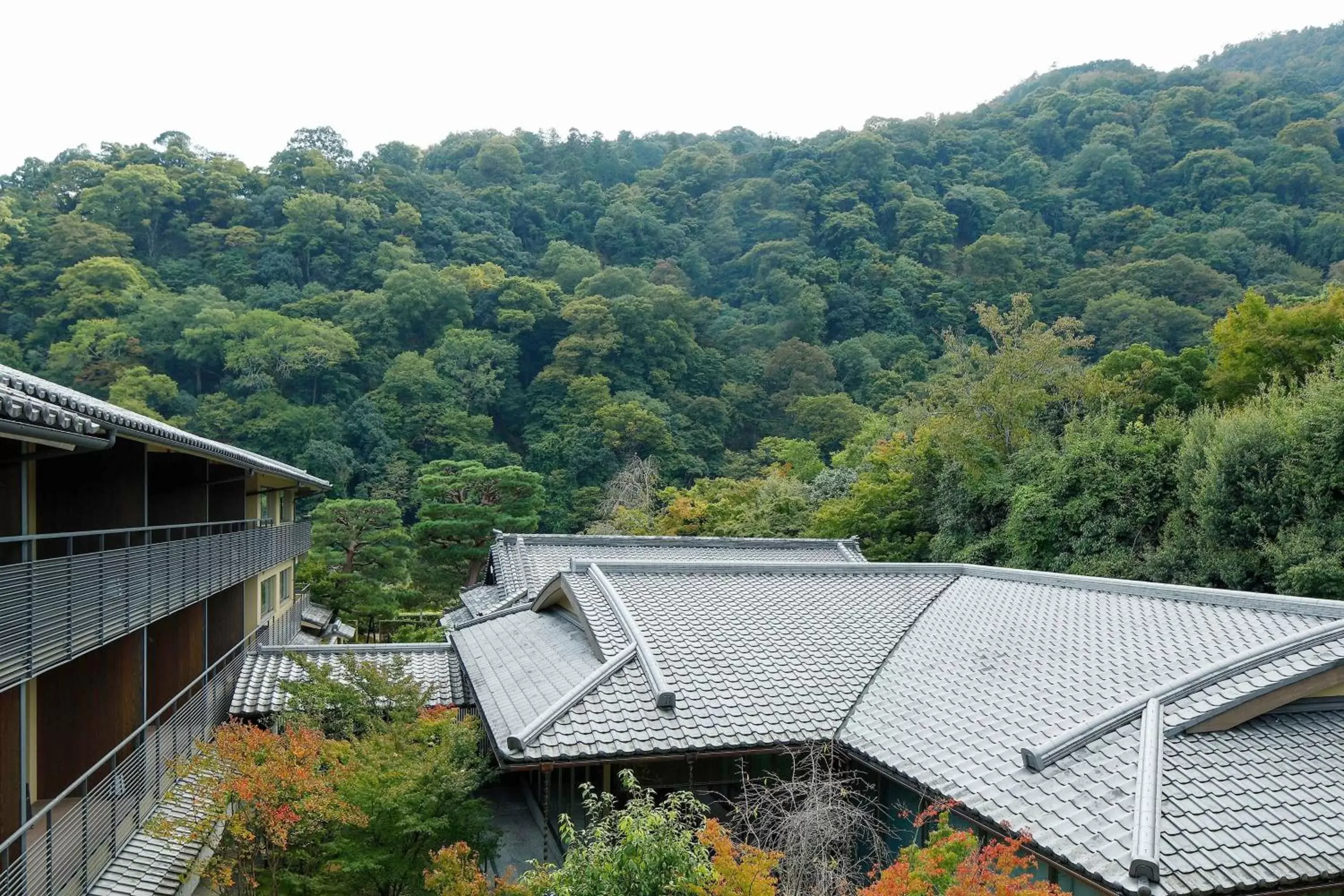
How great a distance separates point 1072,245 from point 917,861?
6102 cm

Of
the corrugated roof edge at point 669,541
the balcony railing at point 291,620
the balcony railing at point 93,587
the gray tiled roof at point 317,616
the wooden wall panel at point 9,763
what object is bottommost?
the gray tiled roof at point 317,616

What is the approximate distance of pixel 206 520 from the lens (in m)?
15.4

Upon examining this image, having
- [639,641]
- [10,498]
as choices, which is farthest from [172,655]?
[639,641]

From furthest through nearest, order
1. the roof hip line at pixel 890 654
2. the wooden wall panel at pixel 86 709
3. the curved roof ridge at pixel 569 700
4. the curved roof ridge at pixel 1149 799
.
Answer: the wooden wall panel at pixel 86 709 → the roof hip line at pixel 890 654 → the curved roof ridge at pixel 569 700 → the curved roof ridge at pixel 1149 799

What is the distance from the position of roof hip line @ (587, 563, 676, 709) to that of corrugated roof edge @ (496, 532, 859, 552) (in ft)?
32.1

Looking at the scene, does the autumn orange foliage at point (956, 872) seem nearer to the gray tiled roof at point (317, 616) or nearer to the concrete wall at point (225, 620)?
the concrete wall at point (225, 620)

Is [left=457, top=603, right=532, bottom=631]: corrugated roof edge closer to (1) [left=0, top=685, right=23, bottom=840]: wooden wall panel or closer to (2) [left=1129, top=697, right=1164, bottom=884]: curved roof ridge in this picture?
(1) [left=0, top=685, right=23, bottom=840]: wooden wall panel

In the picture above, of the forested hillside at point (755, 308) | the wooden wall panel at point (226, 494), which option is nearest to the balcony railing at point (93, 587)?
the wooden wall panel at point (226, 494)

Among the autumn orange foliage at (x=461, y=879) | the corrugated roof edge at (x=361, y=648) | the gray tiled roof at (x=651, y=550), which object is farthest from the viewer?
the gray tiled roof at (x=651, y=550)

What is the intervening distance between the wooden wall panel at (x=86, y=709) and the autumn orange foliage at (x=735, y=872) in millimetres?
9082

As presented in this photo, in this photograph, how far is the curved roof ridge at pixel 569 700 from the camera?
8.62m

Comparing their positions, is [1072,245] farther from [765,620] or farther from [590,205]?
[765,620]

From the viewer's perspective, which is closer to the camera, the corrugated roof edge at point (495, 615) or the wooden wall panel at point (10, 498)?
the wooden wall panel at point (10, 498)

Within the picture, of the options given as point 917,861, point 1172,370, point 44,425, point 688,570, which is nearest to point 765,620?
point 688,570
